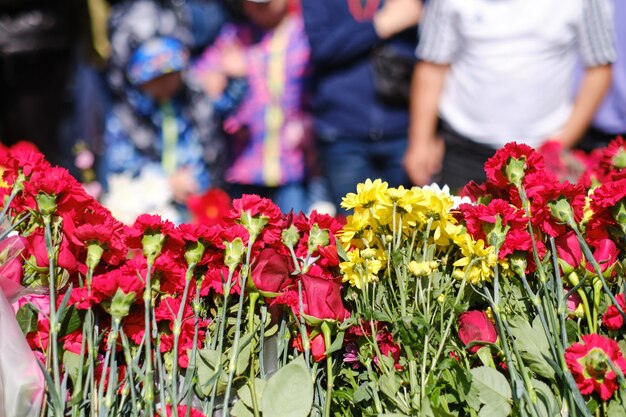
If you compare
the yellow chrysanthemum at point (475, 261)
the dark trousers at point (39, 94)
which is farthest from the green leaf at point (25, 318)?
the dark trousers at point (39, 94)

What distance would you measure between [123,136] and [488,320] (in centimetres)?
282

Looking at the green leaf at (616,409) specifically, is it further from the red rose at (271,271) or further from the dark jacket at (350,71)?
the dark jacket at (350,71)

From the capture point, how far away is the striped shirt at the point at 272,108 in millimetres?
3156

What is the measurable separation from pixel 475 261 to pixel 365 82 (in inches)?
79.6

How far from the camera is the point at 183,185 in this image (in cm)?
333

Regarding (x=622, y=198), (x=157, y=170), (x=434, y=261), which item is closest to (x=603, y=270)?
(x=622, y=198)

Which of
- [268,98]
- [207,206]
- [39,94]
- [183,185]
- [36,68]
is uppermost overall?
[36,68]

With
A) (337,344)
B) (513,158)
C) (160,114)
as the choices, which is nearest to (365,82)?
(160,114)

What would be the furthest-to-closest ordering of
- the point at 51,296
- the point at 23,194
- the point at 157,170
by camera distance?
the point at 157,170 < the point at 23,194 < the point at 51,296

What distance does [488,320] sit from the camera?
1.00m

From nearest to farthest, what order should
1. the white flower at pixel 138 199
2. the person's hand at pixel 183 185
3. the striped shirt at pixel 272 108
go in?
the white flower at pixel 138 199 → the striped shirt at pixel 272 108 → the person's hand at pixel 183 185

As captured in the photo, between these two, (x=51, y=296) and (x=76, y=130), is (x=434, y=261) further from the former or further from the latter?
(x=76, y=130)

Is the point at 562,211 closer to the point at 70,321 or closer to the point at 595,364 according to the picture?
the point at 595,364

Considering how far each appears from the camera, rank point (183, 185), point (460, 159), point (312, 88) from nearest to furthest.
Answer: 1. point (460, 159)
2. point (312, 88)
3. point (183, 185)
